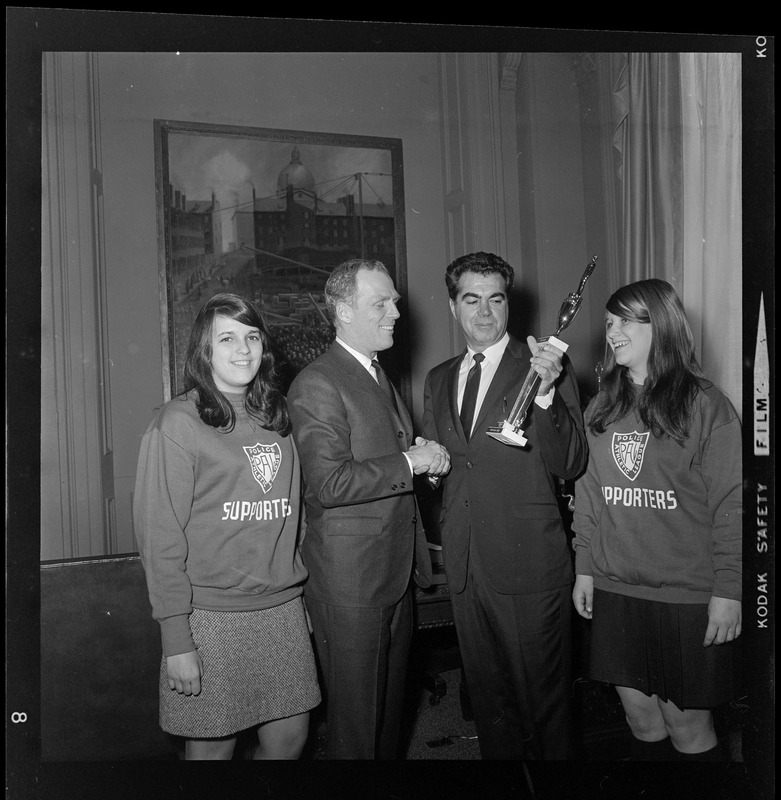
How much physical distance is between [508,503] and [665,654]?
60cm

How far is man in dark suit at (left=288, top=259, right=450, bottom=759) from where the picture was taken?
6.34 feet

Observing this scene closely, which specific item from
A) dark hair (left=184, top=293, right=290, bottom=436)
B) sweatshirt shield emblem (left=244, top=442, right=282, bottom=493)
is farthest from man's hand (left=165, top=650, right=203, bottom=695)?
dark hair (left=184, top=293, right=290, bottom=436)

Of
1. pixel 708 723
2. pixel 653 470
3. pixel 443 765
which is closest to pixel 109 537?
pixel 443 765

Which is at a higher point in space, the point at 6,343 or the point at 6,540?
the point at 6,343

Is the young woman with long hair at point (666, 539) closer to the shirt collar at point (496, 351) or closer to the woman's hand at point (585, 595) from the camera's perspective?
the woman's hand at point (585, 595)

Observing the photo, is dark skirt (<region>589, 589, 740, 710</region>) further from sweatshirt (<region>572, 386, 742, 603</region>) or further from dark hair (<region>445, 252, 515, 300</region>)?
dark hair (<region>445, 252, 515, 300</region>)

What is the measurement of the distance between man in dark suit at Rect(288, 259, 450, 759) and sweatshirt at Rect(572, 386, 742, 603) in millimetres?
561

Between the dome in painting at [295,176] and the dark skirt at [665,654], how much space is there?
196 centimetres

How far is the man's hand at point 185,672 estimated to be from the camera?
1.84m

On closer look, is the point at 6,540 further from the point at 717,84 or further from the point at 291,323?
the point at 717,84

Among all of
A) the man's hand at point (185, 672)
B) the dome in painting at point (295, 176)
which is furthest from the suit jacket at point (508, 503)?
the dome in painting at point (295, 176)

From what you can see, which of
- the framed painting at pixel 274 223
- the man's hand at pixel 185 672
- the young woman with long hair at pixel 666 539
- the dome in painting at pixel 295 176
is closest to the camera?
the man's hand at pixel 185 672

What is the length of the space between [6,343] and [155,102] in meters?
0.83

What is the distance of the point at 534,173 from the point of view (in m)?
2.74
